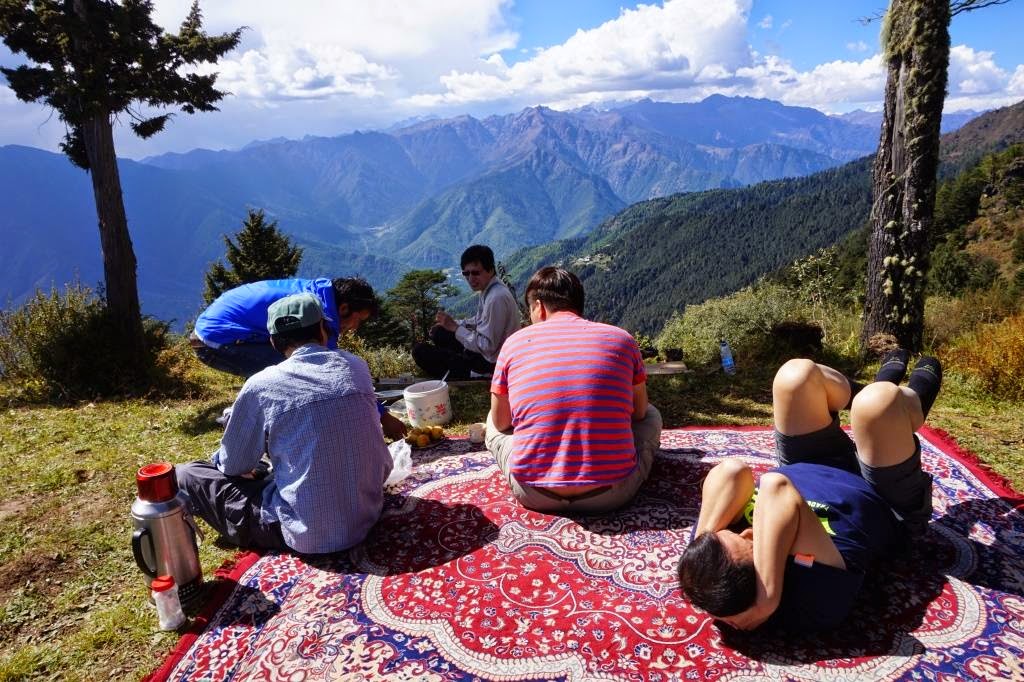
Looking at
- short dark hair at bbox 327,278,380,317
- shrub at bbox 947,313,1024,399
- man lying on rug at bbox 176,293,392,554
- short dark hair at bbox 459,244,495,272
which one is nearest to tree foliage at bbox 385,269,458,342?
short dark hair at bbox 459,244,495,272

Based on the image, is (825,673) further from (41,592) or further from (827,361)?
(827,361)

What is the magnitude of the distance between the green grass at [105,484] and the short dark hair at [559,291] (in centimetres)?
224

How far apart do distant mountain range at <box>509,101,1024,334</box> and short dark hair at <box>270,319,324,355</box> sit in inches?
3717

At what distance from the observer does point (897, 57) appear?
21.7 feet

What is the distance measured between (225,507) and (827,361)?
22.1ft

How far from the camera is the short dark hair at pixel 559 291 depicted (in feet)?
11.2

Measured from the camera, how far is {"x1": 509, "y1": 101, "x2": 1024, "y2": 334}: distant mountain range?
104 m

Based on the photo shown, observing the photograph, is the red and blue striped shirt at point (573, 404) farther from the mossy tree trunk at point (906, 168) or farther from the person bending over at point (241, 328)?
the mossy tree trunk at point (906, 168)

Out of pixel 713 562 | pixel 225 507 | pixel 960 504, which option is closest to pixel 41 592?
pixel 225 507

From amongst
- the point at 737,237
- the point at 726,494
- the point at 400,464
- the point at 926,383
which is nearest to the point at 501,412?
the point at 400,464

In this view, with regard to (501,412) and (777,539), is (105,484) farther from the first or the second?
(777,539)

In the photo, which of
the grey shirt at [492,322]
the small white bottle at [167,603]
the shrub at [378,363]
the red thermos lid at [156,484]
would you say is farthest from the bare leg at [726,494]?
the shrub at [378,363]

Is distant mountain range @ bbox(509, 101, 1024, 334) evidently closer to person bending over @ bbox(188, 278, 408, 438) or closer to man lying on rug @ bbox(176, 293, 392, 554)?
person bending over @ bbox(188, 278, 408, 438)

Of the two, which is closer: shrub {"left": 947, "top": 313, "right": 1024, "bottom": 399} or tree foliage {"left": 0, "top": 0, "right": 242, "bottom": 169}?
shrub {"left": 947, "top": 313, "right": 1024, "bottom": 399}
